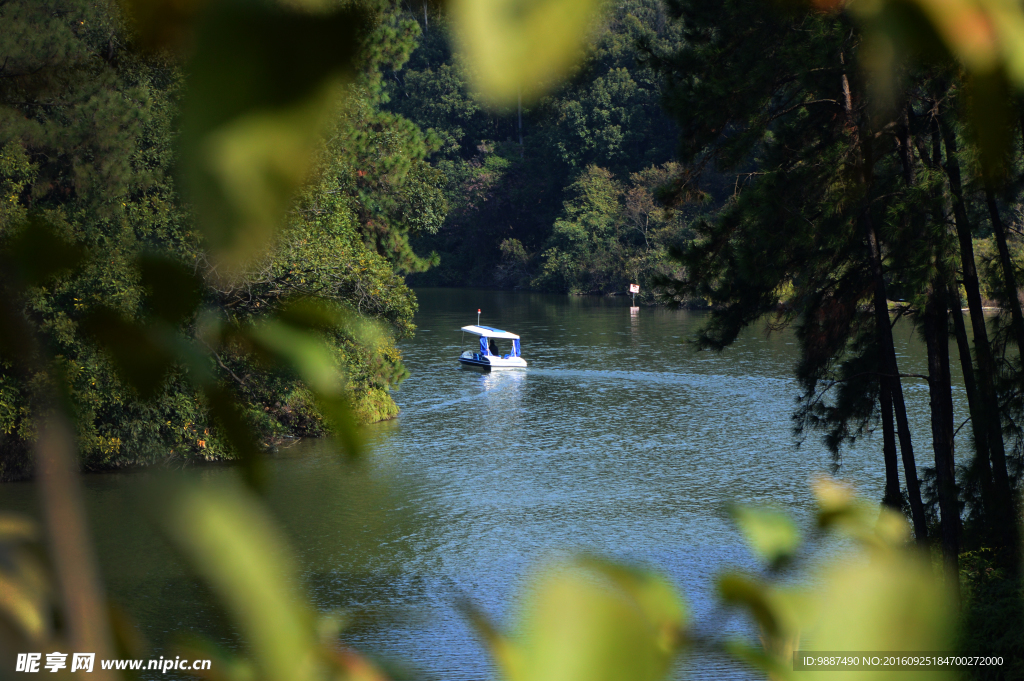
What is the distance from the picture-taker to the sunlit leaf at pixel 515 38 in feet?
0.97

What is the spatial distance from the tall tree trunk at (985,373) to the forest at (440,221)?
0.04 metres

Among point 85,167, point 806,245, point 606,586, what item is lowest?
point 606,586

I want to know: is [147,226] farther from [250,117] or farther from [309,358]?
[250,117]

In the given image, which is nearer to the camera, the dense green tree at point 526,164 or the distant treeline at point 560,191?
the distant treeline at point 560,191

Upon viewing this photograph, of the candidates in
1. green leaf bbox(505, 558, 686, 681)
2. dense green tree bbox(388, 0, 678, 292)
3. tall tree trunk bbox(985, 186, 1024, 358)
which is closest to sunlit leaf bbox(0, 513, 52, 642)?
green leaf bbox(505, 558, 686, 681)

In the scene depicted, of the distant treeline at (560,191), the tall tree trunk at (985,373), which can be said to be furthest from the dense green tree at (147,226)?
the distant treeline at (560,191)

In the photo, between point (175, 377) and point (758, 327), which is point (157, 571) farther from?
point (758, 327)

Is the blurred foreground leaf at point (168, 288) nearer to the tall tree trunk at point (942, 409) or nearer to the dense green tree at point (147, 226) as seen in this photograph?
the dense green tree at point (147, 226)

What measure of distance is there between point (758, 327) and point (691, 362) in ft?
28.4

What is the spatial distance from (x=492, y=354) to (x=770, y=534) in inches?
1127

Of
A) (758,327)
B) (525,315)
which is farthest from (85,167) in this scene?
(525,315)

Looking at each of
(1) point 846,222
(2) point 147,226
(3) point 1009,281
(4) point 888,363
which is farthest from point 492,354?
(2) point 147,226

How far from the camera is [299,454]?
18344 mm

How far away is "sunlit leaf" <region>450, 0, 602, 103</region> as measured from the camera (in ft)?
0.97
